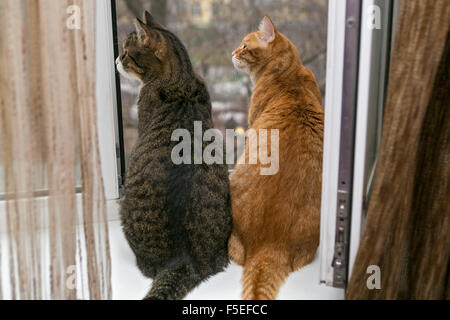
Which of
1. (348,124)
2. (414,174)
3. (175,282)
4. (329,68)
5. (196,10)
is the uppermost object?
(196,10)

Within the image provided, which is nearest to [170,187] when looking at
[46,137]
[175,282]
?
[175,282]

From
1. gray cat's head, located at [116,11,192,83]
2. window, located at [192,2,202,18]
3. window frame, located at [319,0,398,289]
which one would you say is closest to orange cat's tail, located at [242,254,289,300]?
window frame, located at [319,0,398,289]

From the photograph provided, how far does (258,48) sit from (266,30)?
2.5 inches

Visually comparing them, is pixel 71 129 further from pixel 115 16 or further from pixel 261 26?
pixel 261 26

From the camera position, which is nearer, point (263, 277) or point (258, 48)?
point (263, 277)

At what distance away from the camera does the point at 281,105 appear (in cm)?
125

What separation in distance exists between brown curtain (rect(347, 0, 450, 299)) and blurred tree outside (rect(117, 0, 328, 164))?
680 millimetres

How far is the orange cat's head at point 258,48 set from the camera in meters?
1.34

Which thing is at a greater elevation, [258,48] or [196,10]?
[196,10]

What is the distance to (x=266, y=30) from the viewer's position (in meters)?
1.34

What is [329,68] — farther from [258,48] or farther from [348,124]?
[258,48]

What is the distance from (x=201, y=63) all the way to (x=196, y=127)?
372 mm

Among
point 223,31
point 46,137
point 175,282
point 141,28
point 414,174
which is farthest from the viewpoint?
point 223,31

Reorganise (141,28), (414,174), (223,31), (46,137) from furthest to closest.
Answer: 1. (223,31)
2. (141,28)
3. (414,174)
4. (46,137)
